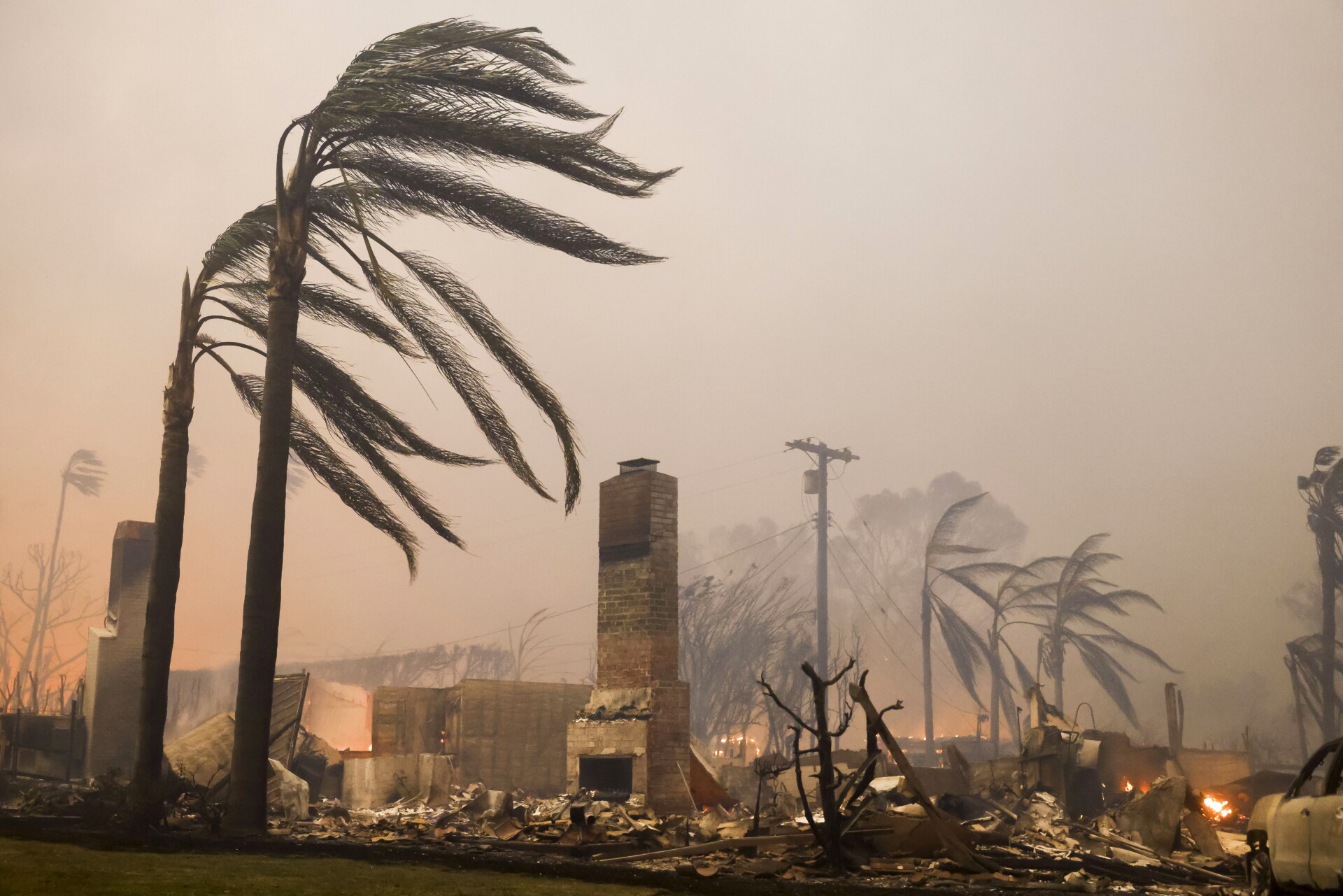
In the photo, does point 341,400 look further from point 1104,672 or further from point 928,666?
point 1104,672

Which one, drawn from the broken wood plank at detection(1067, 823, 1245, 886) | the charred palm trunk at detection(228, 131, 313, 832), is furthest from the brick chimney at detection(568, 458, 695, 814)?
the broken wood plank at detection(1067, 823, 1245, 886)

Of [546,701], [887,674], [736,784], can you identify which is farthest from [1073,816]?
[887,674]

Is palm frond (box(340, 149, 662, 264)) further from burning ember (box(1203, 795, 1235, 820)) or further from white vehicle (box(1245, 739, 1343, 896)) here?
burning ember (box(1203, 795, 1235, 820))

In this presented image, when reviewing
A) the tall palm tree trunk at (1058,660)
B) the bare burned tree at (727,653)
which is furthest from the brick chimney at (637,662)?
the tall palm tree trunk at (1058,660)

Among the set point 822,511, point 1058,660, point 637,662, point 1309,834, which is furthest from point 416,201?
point 1058,660

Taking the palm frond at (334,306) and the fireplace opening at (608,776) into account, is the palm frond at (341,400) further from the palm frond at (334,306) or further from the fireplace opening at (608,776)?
the fireplace opening at (608,776)

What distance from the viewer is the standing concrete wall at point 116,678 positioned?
16750 mm

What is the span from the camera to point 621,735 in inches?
543

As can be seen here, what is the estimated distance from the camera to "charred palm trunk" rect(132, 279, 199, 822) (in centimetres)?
1128

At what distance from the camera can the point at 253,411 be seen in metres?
14.0

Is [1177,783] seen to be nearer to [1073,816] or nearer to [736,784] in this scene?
[1073,816]

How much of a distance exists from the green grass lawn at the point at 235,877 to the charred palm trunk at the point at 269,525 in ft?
6.04

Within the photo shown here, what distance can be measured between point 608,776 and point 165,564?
20.4ft

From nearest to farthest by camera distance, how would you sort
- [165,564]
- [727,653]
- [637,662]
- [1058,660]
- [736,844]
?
1. [736,844]
2. [165,564]
3. [637,662]
4. [1058,660]
5. [727,653]
